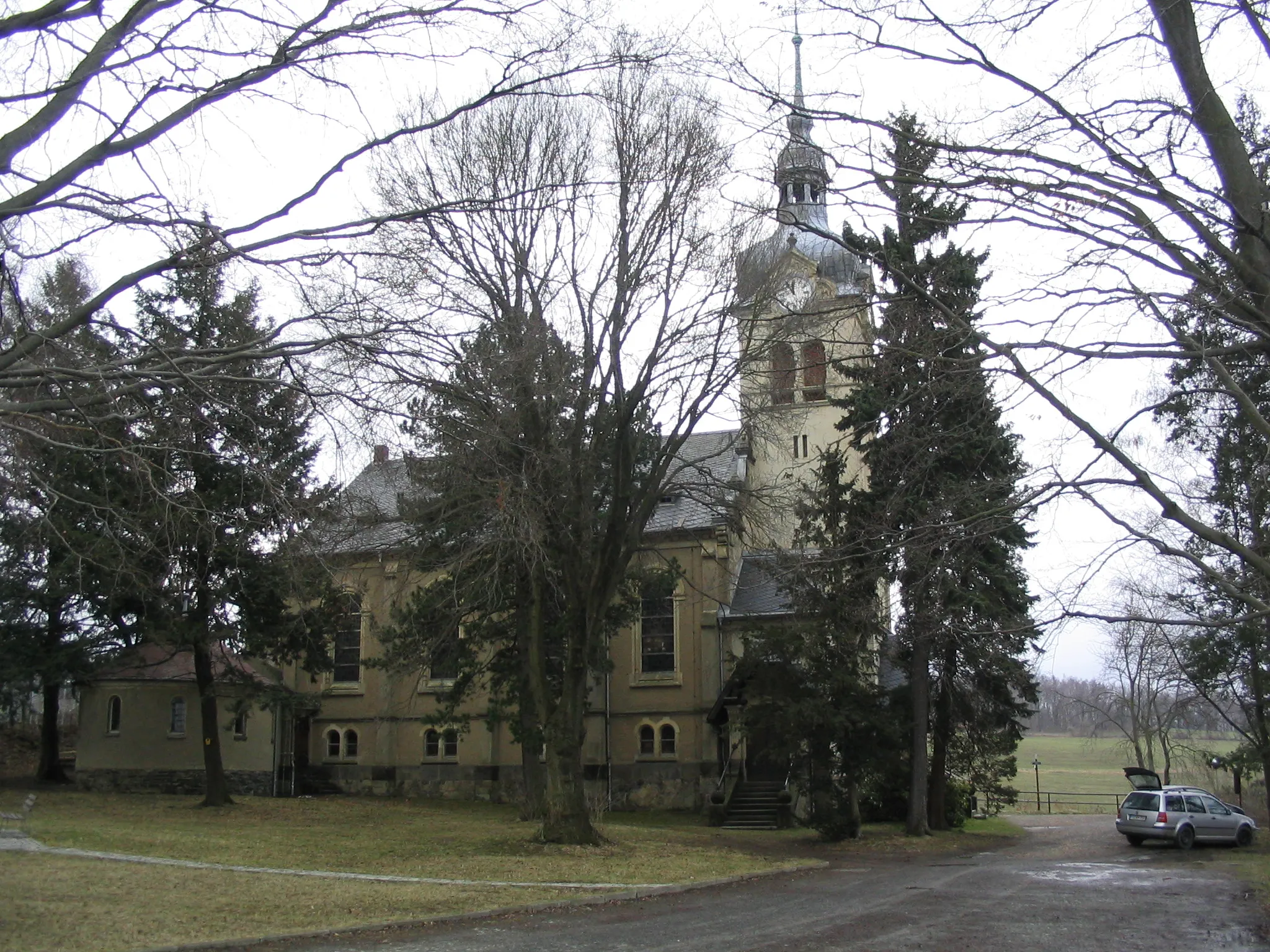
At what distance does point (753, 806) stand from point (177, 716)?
20122mm

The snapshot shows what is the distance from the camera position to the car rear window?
87.2 ft

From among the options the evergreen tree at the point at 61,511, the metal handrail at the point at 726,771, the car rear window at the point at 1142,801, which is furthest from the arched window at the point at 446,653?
the car rear window at the point at 1142,801

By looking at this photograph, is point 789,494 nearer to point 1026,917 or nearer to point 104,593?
point 1026,917

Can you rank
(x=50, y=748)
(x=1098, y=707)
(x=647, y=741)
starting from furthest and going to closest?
(x=1098, y=707), (x=50, y=748), (x=647, y=741)

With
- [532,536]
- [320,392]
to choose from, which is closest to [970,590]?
[532,536]

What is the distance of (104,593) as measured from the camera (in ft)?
94.2

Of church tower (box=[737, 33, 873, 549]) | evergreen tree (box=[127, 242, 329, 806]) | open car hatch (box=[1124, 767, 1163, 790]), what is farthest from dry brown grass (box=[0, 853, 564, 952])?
open car hatch (box=[1124, 767, 1163, 790])

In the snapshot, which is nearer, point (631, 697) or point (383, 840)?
point (383, 840)

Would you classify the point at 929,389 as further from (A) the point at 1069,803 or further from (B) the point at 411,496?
(A) the point at 1069,803

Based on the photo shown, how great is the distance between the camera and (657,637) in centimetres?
3703

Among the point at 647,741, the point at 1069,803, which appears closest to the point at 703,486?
the point at 647,741

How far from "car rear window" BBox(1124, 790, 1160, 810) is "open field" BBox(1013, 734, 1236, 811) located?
796 centimetres

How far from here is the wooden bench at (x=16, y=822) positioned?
2019 centimetres

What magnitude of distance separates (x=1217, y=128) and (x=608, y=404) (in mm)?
13759
